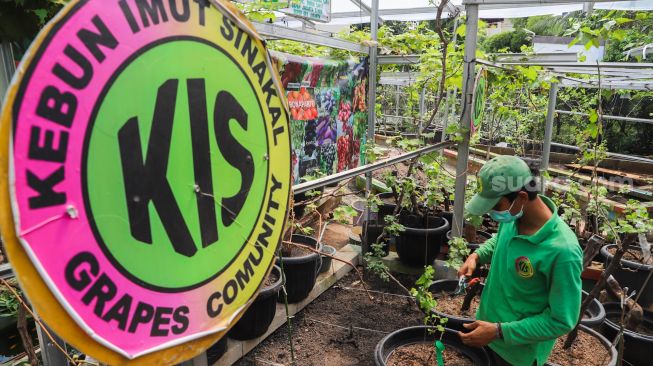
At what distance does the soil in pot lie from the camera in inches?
105

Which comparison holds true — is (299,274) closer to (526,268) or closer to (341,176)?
(341,176)

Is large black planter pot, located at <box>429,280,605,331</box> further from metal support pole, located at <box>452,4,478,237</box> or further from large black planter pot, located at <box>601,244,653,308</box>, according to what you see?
large black planter pot, located at <box>601,244,653,308</box>

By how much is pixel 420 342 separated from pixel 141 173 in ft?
8.27

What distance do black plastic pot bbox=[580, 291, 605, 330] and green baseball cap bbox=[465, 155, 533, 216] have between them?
73.9 inches

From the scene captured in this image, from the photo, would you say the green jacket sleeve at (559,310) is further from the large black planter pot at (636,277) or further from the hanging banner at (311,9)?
the hanging banner at (311,9)

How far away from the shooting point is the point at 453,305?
3.36 metres

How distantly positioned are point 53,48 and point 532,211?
6.51 feet

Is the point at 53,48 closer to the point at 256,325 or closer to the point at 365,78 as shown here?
the point at 256,325

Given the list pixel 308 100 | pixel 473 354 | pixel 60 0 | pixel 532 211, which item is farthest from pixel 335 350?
pixel 60 0

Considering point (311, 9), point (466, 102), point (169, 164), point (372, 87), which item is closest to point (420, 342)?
point (466, 102)

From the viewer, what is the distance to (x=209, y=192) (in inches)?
38.2

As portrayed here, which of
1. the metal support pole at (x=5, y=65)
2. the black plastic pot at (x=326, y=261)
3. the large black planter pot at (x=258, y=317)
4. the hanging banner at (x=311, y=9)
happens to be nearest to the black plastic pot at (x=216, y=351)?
the large black planter pot at (x=258, y=317)

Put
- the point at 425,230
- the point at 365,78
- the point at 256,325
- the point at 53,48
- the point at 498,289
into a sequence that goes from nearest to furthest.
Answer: the point at 53,48, the point at 498,289, the point at 256,325, the point at 425,230, the point at 365,78

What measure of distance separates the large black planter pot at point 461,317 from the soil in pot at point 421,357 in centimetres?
31
